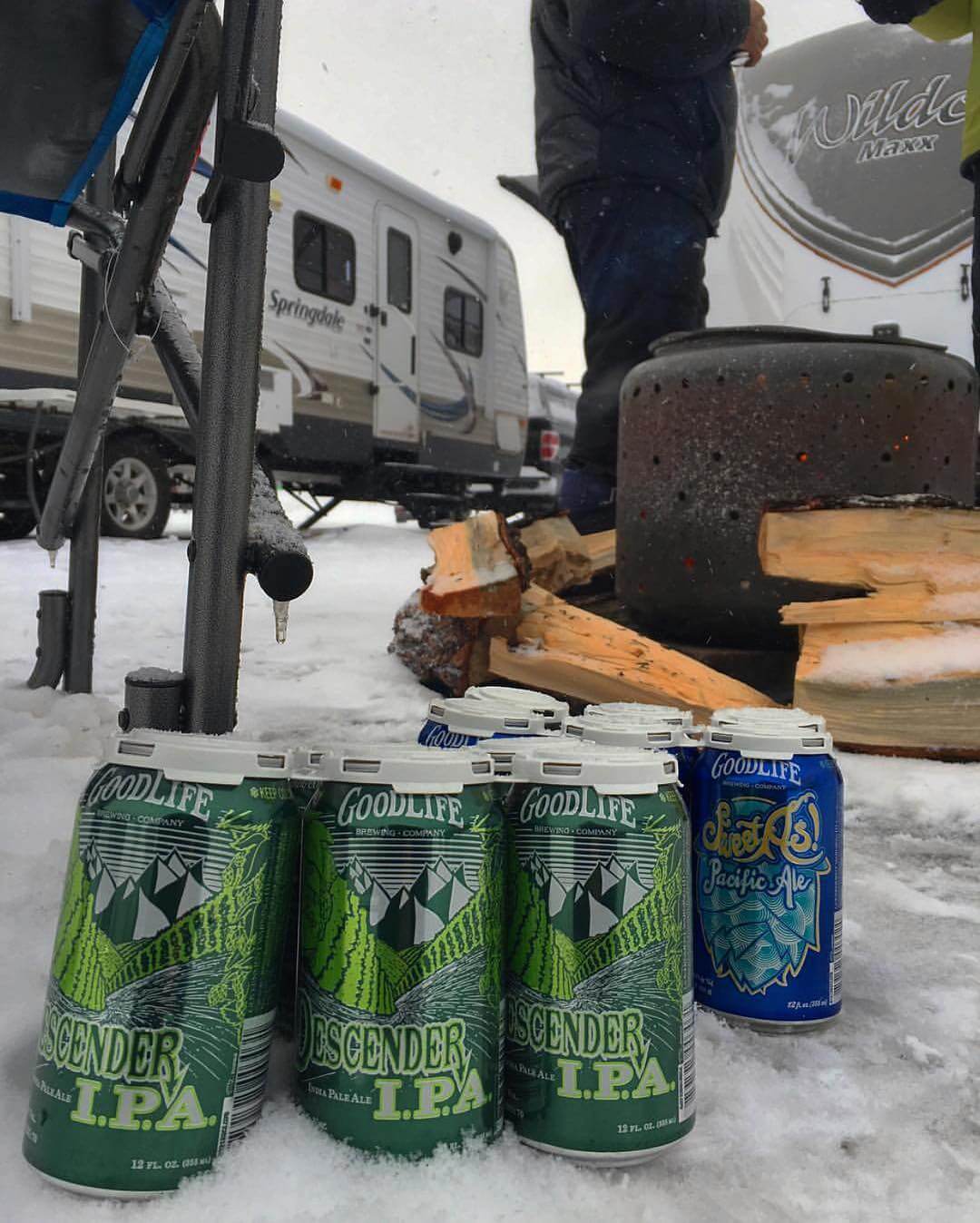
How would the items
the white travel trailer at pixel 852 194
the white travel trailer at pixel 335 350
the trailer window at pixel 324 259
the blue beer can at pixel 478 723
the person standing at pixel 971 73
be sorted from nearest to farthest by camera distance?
the blue beer can at pixel 478 723, the person standing at pixel 971 73, the white travel trailer at pixel 335 350, the white travel trailer at pixel 852 194, the trailer window at pixel 324 259

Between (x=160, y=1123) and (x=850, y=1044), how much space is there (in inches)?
26.5

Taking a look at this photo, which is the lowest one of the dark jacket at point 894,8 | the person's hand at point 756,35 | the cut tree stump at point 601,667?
the cut tree stump at point 601,667

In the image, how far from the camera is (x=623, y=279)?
3.74 m

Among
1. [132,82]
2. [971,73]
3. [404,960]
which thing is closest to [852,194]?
[971,73]

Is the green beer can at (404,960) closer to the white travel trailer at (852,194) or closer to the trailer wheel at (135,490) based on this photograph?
the trailer wheel at (135,490)

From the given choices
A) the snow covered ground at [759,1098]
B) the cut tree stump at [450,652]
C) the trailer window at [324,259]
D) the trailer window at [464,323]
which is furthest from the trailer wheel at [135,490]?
the snow covered ground at [759,1098]

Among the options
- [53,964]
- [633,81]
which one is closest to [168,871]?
[53,964]

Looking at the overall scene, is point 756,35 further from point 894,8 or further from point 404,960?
point 404,960

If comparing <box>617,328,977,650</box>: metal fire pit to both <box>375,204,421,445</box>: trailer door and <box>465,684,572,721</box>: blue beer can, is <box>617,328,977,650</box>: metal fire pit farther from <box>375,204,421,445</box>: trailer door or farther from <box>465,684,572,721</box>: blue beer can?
<box>375,204,421,445</box>: trailer door

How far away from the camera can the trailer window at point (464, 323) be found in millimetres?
9297

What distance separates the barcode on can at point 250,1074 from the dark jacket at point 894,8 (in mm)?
3088

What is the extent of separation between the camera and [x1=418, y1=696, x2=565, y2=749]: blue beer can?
1.14 metres

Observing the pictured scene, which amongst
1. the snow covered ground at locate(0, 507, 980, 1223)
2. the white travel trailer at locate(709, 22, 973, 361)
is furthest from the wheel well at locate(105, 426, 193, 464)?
the snow covered ground at locate(0, 507, 980, 1223)

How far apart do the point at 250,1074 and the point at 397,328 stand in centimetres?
826
